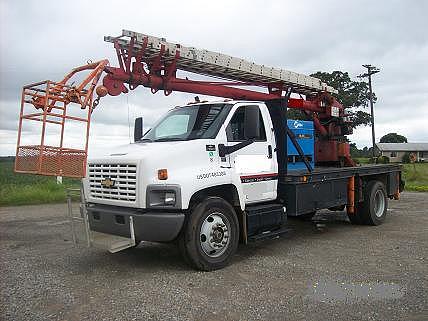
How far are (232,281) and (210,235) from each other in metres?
0.77

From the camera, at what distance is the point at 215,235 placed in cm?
595

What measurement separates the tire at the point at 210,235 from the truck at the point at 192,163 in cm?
1

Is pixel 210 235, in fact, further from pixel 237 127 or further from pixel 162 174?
pixel 237 127

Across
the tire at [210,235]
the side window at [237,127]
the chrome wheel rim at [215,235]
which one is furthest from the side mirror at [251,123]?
the chrome wheel rim at [215,235]

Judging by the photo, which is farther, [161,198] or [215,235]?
[215,235]

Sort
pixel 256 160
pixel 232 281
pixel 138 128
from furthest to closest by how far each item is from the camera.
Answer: pixel 138 128 < pixel 256 160 < pixel 232 281

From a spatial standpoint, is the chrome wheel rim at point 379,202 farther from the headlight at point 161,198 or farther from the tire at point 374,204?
the headlight at point 161,198

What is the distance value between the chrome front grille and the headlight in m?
0.25

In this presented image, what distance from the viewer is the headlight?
5531 mm

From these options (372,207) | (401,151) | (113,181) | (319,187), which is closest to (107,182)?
(113,181)

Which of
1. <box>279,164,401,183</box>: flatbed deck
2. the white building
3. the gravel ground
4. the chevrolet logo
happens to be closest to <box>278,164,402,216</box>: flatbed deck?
<box>279,164,401,183</box>: flatbed deck

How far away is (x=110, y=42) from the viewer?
20.9 ft

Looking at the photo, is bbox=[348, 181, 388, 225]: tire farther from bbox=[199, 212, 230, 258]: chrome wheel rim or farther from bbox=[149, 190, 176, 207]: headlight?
bbox=[149, 190, 176, 207]: headlight

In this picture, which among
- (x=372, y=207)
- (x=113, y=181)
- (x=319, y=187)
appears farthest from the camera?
(x=372, y=207)
